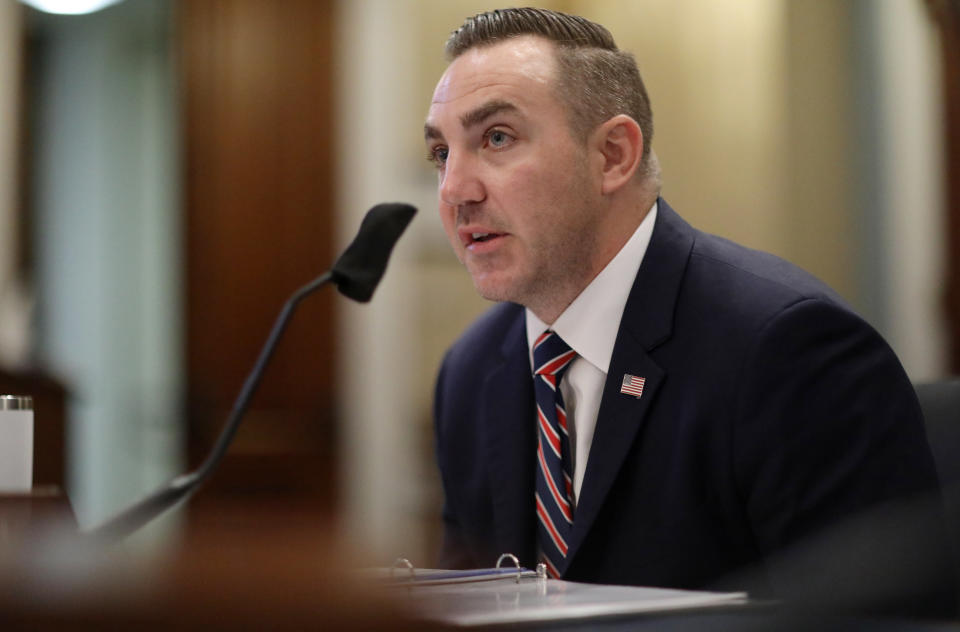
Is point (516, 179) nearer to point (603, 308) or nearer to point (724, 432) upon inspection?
point (603, 308)

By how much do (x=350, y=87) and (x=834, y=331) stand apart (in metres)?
3.13

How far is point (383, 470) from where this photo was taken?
3967mm

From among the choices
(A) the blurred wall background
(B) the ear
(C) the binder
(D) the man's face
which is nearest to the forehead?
(D) the man's face

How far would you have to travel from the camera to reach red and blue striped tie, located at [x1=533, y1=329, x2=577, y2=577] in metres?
1.31

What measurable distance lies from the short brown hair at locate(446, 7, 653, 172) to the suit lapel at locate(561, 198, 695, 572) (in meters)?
0.18

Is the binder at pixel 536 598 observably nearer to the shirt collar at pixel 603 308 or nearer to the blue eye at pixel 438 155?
the shirt collar at pixel 603 308

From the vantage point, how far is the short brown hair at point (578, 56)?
145 cm

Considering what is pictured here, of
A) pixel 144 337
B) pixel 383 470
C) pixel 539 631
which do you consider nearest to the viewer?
pixel 539 631

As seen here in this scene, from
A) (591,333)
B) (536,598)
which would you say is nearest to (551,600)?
(536,598)

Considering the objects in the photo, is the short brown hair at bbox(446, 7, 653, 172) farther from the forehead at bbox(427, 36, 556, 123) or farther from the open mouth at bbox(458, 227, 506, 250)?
the open mouth at bbox(458, 227, 506, 250)

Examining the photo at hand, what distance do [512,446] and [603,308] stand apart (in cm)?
21

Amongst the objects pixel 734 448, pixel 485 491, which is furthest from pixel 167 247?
pixel 734 448

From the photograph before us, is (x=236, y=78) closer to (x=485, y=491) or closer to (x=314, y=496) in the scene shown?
(x=485, y=491)

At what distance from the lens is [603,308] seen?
1402 mm
